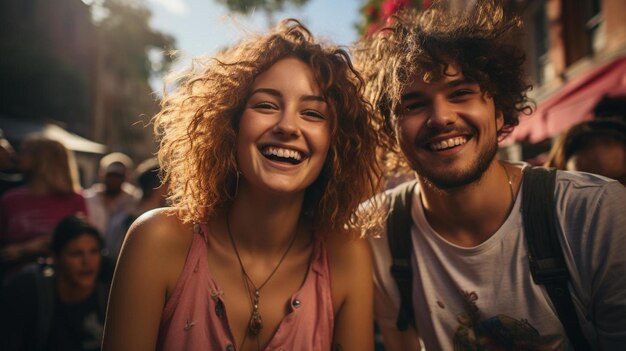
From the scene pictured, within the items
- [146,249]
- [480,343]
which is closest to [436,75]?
[480,343]

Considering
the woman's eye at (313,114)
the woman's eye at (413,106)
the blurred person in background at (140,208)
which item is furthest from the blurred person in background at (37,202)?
the woman's eye at (413,106)

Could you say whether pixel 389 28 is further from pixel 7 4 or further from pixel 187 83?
pixel 7 4

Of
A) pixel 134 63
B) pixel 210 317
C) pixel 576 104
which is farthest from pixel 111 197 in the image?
pixel 134 63

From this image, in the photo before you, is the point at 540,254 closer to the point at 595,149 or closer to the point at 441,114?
the point at 441,114

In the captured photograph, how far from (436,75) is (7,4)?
19.6 metres

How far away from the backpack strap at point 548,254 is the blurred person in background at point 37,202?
3.78 metres

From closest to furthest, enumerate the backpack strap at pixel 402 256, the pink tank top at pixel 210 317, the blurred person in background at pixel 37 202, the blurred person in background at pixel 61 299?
the pink tank top at pixel 210 317 < the backpack strap at pixel 402 256 < the blurred person in background at pixel 61 299 < the blurred person in background at pixel 37 202

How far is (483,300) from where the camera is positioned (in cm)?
197

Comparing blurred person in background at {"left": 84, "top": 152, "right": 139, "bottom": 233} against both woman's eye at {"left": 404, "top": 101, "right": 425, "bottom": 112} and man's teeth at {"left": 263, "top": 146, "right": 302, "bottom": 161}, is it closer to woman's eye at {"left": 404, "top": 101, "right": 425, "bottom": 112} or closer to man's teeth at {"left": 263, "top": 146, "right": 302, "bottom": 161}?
man's teeth at {"left": 263, "top": 146, "right": 302, "bottom": 161}

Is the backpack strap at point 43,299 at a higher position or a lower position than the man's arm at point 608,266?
lower

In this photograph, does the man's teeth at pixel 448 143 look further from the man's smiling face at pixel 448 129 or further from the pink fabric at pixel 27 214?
the pink fabric at pixel 27 214

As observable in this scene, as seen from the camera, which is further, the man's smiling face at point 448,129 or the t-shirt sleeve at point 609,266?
the man's smiling face at point 448,129

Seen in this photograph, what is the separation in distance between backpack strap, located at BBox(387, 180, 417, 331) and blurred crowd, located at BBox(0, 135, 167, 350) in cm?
129

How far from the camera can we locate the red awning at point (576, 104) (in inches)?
173
